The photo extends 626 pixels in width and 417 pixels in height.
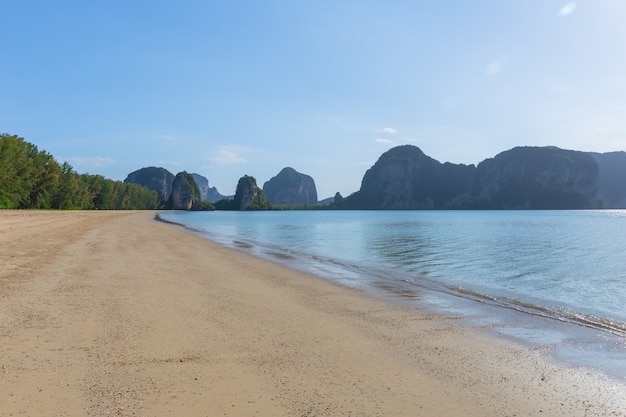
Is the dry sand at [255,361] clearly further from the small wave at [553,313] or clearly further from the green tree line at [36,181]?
the green tree line at [36,181]

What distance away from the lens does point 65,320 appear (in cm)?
917

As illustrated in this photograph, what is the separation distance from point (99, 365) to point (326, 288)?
10.4 m

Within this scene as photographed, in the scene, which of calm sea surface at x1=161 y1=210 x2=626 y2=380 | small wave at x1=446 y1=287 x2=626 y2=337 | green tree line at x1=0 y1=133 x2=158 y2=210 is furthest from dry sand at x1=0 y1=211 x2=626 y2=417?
green tree line at x1=0 y1=133 x2=158 y2=210

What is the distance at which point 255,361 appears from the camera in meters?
7.13

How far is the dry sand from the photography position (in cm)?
553

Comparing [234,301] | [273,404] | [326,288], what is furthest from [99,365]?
[326,288]

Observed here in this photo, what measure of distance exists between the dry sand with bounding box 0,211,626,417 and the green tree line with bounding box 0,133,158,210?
89.0 metres

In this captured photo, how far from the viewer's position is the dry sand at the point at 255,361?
18.1 ft

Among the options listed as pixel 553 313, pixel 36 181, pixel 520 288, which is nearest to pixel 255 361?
pixel 553 313

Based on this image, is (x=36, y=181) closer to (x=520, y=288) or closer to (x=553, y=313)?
(x=520, y=288)

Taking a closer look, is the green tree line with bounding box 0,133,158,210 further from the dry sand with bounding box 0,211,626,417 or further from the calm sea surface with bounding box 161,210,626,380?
the dry sand with bounding box 0,211,626,417

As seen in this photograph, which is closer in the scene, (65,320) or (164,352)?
(164,352)

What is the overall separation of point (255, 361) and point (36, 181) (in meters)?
118

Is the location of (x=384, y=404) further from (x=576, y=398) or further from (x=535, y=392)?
(x=576, y=398)
